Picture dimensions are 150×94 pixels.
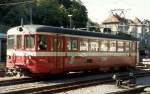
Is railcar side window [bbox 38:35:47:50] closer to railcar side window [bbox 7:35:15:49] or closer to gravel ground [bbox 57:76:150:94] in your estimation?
railcar side window [bbox 7:35:15:49]

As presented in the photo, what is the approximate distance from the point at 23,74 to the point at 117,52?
8.93 meters

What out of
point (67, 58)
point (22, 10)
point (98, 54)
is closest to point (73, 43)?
point (67, 58)

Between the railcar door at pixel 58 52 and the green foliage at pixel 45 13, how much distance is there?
3636cm

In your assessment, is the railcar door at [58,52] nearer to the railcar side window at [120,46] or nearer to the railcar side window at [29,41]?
the railcar side window at [29,41]

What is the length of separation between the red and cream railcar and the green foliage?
33488 millimetres

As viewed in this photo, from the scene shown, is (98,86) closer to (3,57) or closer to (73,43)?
(73,43)

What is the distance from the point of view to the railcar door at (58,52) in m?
21.8

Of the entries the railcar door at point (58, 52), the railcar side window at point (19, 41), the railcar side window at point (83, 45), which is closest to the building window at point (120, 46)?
the railcar side window at point (83, 45)

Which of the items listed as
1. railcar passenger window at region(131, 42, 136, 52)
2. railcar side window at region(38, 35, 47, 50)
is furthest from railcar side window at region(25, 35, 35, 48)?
railcar passenger window at region(131, 42, 136, 52)

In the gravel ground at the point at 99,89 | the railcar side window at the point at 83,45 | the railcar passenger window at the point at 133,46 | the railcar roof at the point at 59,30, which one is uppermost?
the railcar roof at the point at 59,30

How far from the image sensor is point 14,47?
72.4 feet

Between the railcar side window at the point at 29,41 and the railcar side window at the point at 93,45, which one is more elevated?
the railcar side window at the point at 29,41

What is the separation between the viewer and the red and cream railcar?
21.0 metres

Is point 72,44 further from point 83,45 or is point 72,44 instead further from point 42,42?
point 42,42
